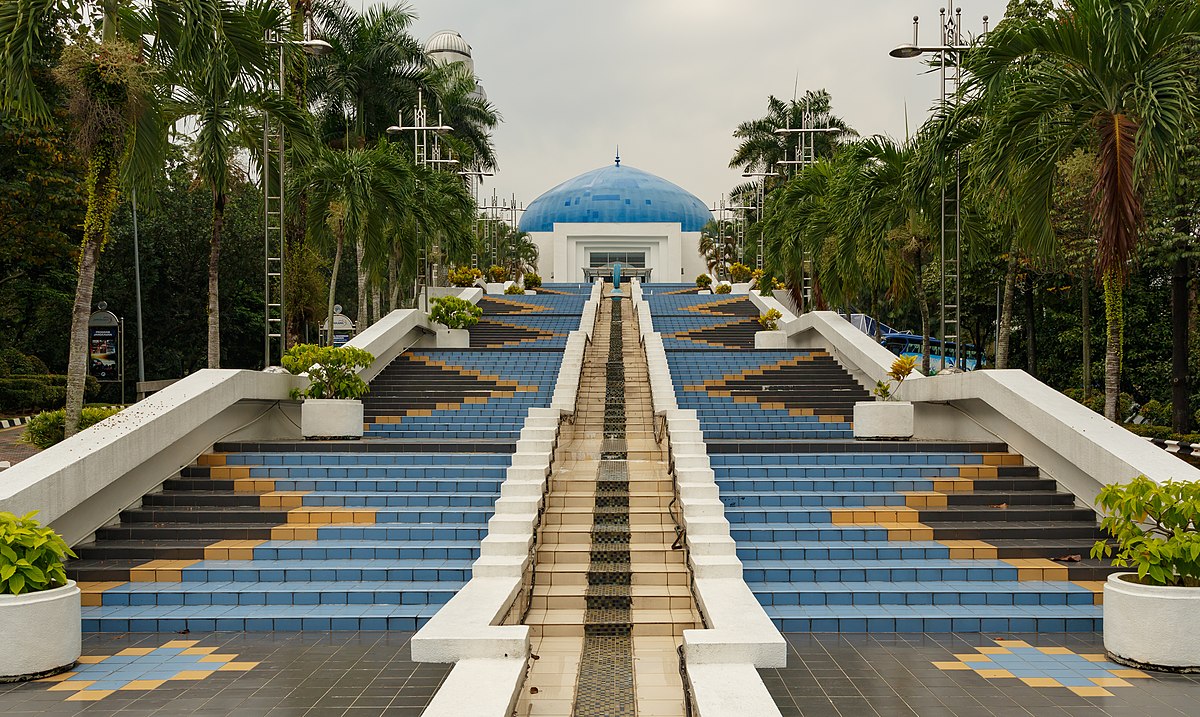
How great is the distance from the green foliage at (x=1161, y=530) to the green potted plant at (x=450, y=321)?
19962mm

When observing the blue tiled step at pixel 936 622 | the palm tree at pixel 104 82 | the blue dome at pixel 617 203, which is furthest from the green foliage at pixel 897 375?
the blue dome at pixel 617 203

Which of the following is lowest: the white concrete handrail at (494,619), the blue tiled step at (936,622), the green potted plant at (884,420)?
the blue tiled step at (936,622)

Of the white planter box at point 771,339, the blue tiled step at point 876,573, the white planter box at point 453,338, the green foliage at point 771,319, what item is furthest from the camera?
the green foliage at point 771,319

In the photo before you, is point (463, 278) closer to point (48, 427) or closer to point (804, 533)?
point (48, 427)

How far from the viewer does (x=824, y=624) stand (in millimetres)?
8734

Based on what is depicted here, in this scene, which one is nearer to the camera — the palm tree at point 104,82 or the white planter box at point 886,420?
the palm tree at point 104,82

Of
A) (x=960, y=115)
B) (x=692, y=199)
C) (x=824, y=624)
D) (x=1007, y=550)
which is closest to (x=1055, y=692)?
(x=824, y=624)

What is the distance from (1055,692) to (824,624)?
2135 mm

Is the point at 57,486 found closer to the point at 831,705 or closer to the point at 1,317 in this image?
the point at 831,705

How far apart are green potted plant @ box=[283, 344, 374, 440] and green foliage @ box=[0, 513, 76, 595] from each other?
22.2 feet

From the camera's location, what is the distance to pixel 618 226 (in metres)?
82.6

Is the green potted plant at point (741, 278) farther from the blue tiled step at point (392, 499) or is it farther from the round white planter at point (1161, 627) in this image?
the round white planter at point (1161, 627)

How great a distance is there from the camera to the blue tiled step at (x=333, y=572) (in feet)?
31.8

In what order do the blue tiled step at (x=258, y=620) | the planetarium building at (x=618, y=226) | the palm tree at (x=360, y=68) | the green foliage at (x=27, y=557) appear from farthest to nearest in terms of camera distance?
the planetarium building at (x=618, y=226) → the palm tree at (x=360, y=68) → the blue tiled step at (x=258, y=620) → the green foliage at (x=27, y=557)
